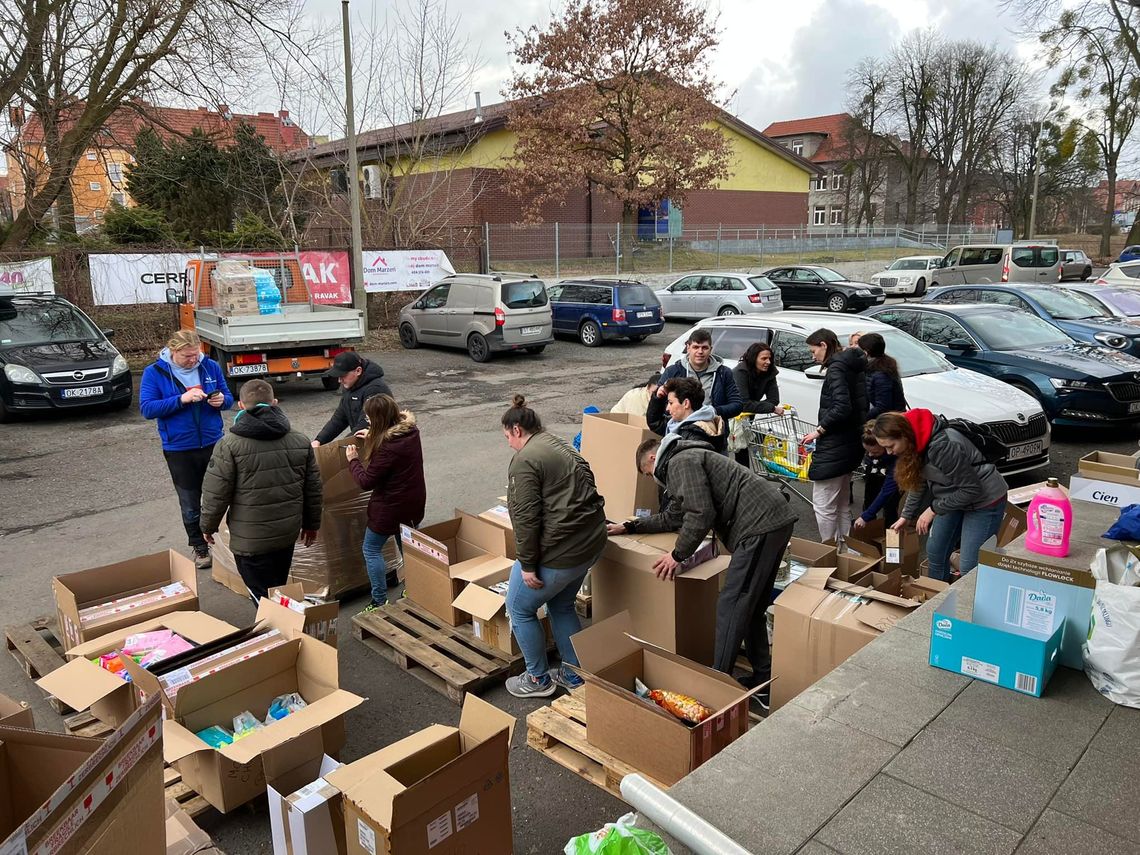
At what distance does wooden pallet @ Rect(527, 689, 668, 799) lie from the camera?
3521mm

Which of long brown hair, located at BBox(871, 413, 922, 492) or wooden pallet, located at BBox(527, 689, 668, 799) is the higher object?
long brown hair, located at BBox(871, 413, 922, 492)

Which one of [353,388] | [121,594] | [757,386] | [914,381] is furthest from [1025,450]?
[121,594]

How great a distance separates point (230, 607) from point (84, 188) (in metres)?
16.1

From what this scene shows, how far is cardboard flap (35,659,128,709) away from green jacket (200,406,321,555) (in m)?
1.02

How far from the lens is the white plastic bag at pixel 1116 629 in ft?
10.2

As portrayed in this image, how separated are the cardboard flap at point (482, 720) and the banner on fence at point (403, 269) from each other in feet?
55.0

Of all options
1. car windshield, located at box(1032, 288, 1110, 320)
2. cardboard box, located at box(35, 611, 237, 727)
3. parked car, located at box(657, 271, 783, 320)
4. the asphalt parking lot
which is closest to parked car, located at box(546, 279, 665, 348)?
the asphalt parking lot

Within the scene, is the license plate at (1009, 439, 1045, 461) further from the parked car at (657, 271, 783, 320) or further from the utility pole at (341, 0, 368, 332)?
the parked car at (657, 271, 783, 320)

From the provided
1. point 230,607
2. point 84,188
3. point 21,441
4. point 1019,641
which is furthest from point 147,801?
point 84,188

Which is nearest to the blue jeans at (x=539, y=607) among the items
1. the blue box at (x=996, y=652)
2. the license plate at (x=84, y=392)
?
the blue box at (x=996, y=652)

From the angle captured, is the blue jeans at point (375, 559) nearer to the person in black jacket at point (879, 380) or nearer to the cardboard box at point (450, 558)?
the cardboard box at point (450, 558)

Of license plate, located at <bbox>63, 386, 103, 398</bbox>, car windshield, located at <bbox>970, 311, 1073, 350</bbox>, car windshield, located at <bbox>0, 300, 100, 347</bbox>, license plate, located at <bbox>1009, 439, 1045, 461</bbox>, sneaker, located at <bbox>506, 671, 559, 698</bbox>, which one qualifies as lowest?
sneaker, located at <bbox>506, 671, 559, 698</bbox>

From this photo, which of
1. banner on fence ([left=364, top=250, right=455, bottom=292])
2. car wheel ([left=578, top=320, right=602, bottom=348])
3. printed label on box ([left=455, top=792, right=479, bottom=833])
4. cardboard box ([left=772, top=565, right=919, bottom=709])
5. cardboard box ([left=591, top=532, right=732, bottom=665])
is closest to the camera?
printed label on box ([left=455, top=792, right=479, bottom=833])

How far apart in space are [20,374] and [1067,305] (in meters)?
16.4
